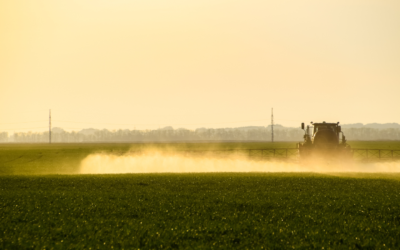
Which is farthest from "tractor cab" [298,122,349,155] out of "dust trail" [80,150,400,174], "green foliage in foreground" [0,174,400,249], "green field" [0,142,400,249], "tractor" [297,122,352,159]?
"green foliage in foreground" [0,174,400,249]

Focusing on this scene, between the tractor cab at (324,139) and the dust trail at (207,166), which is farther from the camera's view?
the dust trail at (207,166)

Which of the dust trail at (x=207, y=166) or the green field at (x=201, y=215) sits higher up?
the green field at (x=201, y=215)

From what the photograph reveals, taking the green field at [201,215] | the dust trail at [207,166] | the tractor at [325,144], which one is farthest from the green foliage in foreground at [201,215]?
the dust trail at [207,166]

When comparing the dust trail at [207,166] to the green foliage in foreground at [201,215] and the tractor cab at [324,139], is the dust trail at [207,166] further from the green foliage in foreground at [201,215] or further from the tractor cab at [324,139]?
the green foliage in foreground at [201,215]

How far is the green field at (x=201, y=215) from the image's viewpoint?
40.0 ft

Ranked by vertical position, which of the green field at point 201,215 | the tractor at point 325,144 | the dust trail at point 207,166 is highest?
the tractor at point 325,144

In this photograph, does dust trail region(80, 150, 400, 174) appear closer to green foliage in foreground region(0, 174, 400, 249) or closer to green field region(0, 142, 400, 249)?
green field region(0, 142, 400, 249)

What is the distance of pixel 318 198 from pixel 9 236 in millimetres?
14457

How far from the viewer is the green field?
480 inches

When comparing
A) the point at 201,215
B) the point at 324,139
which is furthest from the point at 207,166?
the point at 201,215

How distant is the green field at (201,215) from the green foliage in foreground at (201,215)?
0.04 m

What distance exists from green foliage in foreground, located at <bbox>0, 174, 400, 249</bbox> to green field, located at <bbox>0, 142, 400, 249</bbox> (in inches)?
1.5

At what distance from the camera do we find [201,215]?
15492 millimetres

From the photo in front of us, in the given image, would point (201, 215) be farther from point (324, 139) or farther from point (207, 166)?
point (207, 166)
